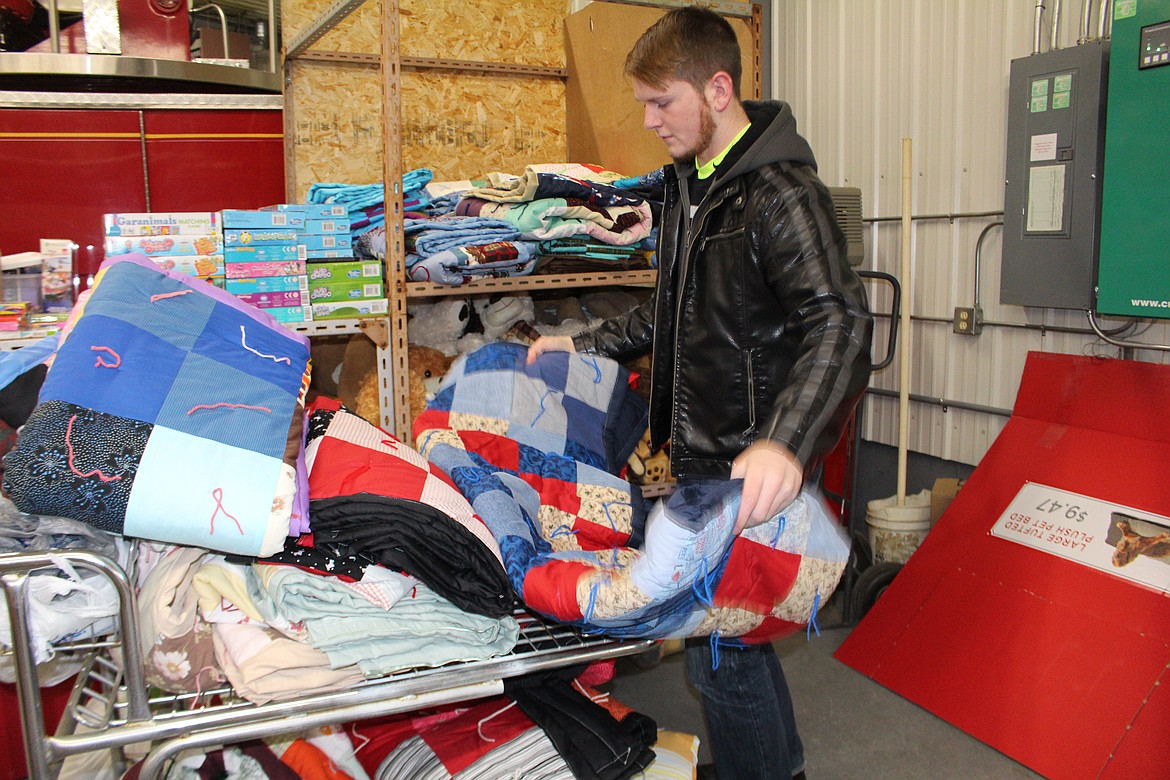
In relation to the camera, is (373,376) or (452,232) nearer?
(452,232)

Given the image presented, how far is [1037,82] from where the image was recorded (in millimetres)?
2758

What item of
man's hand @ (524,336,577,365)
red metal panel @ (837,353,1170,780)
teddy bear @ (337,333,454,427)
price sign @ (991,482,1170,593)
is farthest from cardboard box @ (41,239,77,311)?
price sign @ (991,482,1170,593)

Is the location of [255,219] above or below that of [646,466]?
above

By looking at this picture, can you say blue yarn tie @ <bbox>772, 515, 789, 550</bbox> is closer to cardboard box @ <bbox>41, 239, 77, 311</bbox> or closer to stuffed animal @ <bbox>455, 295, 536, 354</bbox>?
stuffed animal @ <bbox>455, 295, 536, 354</bbox>

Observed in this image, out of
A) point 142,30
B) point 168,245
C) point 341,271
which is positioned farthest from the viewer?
point 142,30

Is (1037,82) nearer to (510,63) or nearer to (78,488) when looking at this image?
(510,63)

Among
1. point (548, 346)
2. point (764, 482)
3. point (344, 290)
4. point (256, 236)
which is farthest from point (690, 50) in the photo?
point (256, 236)

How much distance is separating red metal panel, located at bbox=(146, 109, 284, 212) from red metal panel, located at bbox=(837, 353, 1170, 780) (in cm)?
283

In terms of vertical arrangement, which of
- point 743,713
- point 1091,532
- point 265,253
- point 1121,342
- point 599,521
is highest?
point 265,253

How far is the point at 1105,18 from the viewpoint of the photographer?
265 centimetres

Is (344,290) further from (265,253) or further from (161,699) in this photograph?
(161,699)

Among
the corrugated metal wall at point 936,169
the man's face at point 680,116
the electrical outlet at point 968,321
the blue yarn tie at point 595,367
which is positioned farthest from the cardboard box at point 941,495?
the man's face at point 680,116

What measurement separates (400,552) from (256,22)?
567 centimetres

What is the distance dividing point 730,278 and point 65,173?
8.18 feet
